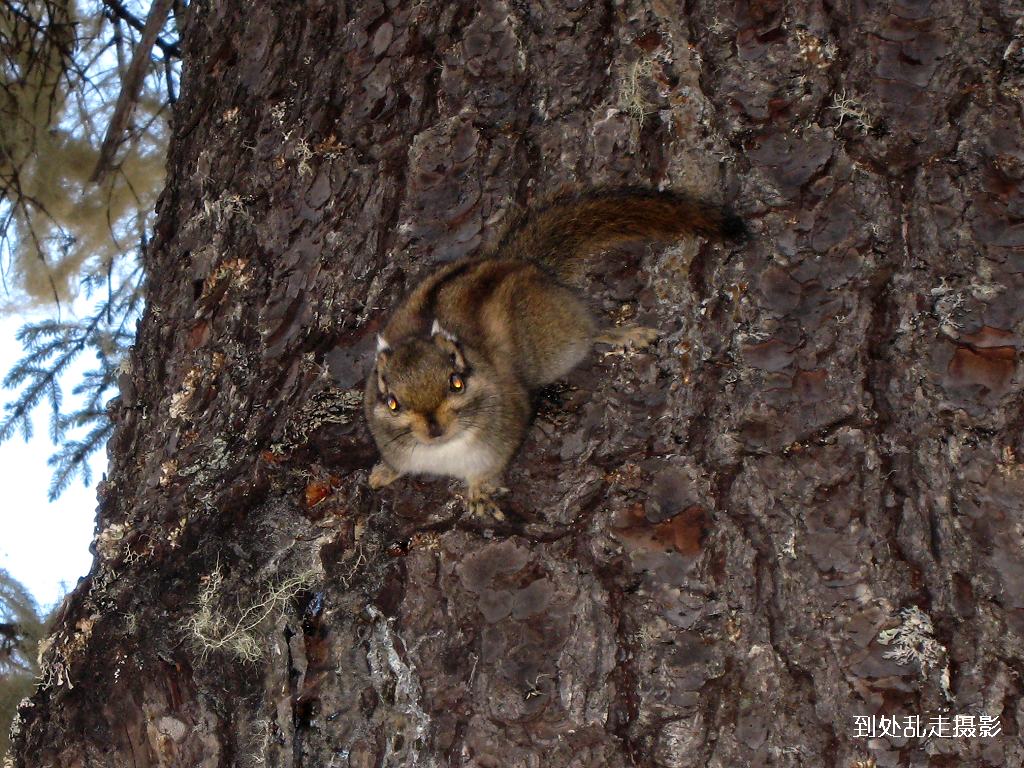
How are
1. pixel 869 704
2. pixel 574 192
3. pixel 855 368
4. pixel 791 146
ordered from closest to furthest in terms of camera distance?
pixel 869 704, pixel 855 368, pixel 791 146, pixel 574 192

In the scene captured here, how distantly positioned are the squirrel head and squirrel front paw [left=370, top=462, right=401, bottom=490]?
0.11 m

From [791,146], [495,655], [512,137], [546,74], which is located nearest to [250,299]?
[512,137]

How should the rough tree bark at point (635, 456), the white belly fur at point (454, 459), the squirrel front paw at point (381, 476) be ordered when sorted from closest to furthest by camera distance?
the rough tree bark at point (635, 456), the squirrel front paw at point (381, 476), the white belly fur at point (454, 459)

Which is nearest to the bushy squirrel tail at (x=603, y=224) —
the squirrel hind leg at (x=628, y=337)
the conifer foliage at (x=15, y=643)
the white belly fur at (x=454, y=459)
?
the squirrel hind leg at (x=628, y=337)

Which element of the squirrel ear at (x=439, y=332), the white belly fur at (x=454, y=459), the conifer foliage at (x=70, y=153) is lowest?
the white belly fur at (x=454, y=459)

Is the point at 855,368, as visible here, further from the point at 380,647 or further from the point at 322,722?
the point at 322,722

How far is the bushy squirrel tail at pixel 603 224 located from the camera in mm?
2494

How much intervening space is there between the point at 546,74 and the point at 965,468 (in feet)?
5.34

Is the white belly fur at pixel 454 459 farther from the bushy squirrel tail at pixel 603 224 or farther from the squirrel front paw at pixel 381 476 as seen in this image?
the bushy squirrel tail at pixel 603 224

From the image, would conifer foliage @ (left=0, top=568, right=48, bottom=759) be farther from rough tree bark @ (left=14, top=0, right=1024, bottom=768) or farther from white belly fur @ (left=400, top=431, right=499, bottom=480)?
white belly fur @ (left=400, top=431, right=499, bottom=480)

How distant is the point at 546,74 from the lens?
2791 mm

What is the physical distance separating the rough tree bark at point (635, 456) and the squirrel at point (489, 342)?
0.08m

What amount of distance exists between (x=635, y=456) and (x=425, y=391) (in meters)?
0.81

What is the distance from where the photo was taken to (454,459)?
2.88 meters
